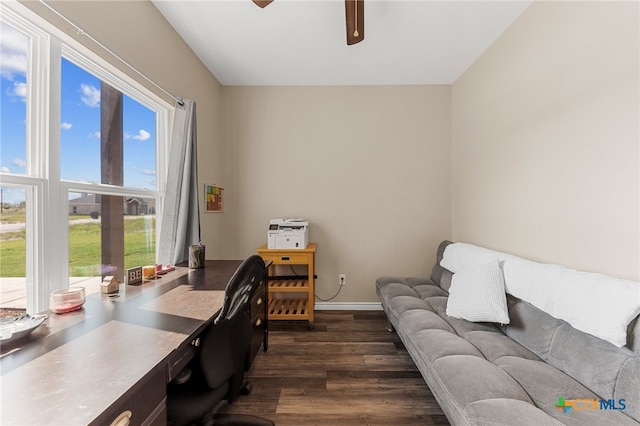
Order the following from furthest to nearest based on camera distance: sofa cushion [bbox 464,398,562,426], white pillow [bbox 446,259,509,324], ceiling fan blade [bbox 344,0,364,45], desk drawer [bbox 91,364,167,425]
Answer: white pillow [bbox 446,259,509,324] < ceiling fan blade [bbox 344,0,364,45] < sofa cushion [bbox 464,398,562,426] < desk drawer [bbox 91,364,167,425]

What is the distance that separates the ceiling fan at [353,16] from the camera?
58.2 inches

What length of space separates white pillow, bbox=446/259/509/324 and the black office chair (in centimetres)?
138

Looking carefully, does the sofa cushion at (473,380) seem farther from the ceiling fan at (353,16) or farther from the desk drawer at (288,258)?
the ceiling fan at (353,16)

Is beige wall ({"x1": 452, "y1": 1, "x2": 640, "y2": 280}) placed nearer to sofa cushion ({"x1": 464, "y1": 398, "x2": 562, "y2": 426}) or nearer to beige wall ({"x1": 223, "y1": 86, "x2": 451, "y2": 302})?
beige wall ({"x1": 223, "y1": 86, "x2": 451, "y2": 302})

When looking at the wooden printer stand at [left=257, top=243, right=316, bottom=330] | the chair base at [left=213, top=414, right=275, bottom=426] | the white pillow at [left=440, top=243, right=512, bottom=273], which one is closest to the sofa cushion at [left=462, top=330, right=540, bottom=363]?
the white pillow at [left=440, top=243, right=512, bottom=273]

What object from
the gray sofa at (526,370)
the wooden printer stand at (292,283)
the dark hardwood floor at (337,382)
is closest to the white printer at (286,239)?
→ the wooden printer stand at (292,283)

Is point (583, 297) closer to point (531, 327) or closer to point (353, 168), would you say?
point (531, 327)

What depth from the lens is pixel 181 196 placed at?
2.02 m

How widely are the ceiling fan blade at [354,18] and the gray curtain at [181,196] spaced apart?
1.32 m

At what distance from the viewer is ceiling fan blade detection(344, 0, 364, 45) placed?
1.51 metres

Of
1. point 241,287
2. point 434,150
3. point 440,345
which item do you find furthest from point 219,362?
point 434,150

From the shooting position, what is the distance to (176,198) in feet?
6.49

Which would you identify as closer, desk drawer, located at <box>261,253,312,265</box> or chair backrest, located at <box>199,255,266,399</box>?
chair backrest, located at <box>199,255,266,399</box>

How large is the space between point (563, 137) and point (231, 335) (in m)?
2.15
